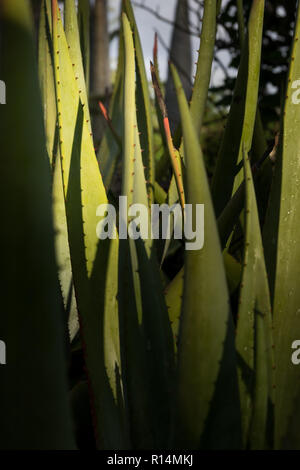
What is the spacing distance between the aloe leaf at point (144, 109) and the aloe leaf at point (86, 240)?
18 cm

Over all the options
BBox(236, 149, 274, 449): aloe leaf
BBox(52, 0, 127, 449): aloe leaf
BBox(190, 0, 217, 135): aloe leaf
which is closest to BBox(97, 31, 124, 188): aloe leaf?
BBox(190, 0, 217, 135): aloe leaf

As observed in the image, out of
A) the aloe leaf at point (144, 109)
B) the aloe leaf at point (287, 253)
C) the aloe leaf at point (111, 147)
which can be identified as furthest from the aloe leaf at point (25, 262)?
the aloe leaf at point (111, 147)

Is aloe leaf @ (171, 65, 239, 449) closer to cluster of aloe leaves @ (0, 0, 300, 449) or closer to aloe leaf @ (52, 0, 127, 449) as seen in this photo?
cluster of aloe leaves @ (0, 0, 300, 449)

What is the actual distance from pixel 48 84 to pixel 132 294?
1.46 feet

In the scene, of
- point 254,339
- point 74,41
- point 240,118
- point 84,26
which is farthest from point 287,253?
point 84,26

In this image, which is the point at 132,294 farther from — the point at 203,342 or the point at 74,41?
the point at 74,41

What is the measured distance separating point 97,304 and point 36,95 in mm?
266

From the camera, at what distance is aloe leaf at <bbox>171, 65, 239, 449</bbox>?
0.38m

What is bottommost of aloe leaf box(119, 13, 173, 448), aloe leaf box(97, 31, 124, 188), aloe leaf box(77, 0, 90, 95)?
aloe leaf box(119, 13, 173, 448)

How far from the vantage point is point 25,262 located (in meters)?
0.27

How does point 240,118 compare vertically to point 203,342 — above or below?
above

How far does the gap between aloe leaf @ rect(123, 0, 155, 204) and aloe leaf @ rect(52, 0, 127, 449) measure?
179 mm

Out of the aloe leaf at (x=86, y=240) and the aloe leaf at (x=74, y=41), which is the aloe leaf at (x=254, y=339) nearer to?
the aloe leaf at (x=86, y=240)
